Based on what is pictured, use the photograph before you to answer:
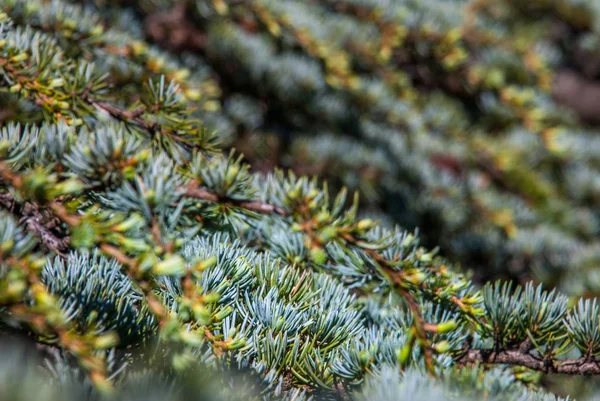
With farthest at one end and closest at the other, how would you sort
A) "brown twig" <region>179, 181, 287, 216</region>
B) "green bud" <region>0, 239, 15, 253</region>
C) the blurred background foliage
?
1. the blurred background foliage
2. "brown twig" <region>179, 181, 287, 216</region>
3. "green bud" <region>0, 239, 15, 253</region>

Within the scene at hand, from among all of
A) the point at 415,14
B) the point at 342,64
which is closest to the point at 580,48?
the point at 415,14

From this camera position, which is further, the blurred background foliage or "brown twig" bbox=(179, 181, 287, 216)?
the blurred background foliage

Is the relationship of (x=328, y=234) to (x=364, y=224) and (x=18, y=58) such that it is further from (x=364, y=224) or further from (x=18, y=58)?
(x=18, y=58)

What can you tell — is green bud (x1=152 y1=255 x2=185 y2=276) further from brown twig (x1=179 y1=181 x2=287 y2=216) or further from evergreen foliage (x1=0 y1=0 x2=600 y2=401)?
brown twig (x1=179 y1=181 x2=287 y2=216)

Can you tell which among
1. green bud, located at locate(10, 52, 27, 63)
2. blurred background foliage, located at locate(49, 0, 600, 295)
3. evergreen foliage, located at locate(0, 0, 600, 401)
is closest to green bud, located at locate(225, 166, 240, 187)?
evergreen foliage, located at locate(0, 0, 600, 401)

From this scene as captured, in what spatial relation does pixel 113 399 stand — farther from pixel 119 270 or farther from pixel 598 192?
pixel 598 192

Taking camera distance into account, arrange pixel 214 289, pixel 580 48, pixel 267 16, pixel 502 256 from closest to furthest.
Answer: pixel 214 289
pixel 267 16
pixel 502 256
pixel 580 48

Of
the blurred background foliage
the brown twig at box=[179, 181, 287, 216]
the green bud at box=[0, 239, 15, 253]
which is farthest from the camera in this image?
the blurred background foliage

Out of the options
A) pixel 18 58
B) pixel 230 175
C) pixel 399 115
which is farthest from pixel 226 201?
pixel 399 115

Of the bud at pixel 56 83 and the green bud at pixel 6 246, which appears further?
the bud at pixel 56 83

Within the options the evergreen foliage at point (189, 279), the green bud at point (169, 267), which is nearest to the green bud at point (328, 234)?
the evergreen foliage at point (189, 279)

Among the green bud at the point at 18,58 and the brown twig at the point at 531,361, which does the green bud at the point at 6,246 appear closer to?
the green bud at the point at 18,58
